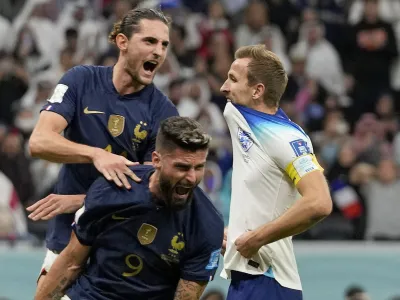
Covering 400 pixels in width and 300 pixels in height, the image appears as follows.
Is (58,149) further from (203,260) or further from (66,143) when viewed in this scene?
(203,260)

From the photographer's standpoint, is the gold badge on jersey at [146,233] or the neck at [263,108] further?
the neck at [263,108]

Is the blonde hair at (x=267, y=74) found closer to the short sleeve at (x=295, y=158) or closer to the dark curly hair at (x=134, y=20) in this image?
the short sleeve at (x=295, y=158)

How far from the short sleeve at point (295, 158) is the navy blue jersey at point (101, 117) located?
0.91 metres

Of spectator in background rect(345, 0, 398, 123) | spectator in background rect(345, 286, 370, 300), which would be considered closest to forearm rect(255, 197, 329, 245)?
spectator in background rect(345, 286, 370, 300)

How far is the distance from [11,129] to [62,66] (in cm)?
145

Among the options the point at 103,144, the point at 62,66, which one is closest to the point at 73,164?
the point at 103,144

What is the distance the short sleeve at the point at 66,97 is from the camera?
5348 millimetres

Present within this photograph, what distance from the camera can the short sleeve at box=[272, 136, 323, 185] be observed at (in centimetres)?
466

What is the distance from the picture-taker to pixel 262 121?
4.81 meters

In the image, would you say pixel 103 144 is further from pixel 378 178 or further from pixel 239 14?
pixel 239 14

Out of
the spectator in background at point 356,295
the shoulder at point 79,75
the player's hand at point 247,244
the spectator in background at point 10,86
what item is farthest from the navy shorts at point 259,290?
the spectator in background at point 10,86

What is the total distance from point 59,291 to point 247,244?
0.92m

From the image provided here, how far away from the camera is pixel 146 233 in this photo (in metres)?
4.71

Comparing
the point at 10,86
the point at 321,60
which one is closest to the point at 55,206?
the point at 10,86
